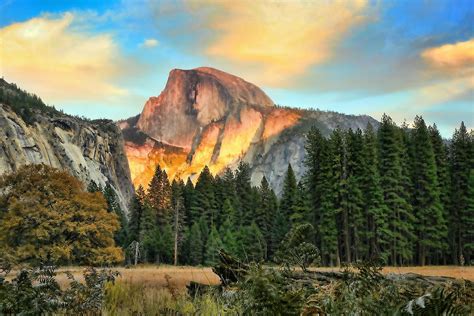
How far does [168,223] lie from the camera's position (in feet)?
267

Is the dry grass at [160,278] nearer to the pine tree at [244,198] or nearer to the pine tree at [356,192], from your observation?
the pine tree at [356,192]

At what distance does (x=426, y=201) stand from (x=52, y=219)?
134ft

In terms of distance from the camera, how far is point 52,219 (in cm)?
3956

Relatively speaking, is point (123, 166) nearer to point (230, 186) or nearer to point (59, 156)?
point (59, 156)

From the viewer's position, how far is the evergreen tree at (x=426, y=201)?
180 ft

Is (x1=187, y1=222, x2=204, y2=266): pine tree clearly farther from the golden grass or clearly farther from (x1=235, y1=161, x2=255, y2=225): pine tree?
the golden grass

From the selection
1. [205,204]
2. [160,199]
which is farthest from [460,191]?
[160,199]

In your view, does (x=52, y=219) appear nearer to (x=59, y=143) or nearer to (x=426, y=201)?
(x=426, y=201)

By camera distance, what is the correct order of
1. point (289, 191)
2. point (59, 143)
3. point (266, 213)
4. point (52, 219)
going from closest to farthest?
point (52, 219)
point (289, 191)
point (266, 213)
point (59, 143)

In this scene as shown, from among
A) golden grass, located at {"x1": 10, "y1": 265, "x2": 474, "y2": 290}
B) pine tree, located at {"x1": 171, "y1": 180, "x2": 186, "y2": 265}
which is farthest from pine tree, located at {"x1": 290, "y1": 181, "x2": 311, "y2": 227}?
golden grass, located at {"x1": 10, "y1": 265, "x2": 474, "y2": 290}

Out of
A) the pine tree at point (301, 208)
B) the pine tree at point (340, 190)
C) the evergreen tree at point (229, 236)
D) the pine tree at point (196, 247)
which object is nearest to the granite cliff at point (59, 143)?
the pine tree at point (196, 247)

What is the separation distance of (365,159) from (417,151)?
8.88m

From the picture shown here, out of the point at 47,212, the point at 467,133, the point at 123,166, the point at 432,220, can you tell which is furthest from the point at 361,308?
the point at 123,166

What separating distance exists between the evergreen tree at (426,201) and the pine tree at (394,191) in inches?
57.5
